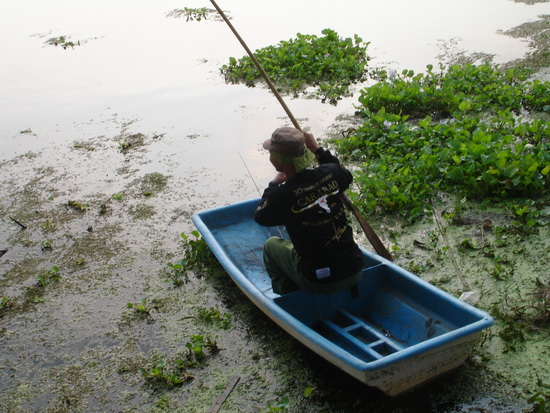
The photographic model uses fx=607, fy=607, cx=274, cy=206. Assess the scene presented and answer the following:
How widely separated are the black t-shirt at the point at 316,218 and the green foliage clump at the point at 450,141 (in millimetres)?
1804

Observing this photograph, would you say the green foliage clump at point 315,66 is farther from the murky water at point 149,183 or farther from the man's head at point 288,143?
the man's head at point 288,143

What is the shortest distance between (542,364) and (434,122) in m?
4.29

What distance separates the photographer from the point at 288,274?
3.92m

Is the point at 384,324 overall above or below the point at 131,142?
above

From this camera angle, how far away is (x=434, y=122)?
7.31m

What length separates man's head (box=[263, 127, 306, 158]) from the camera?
3486 mm

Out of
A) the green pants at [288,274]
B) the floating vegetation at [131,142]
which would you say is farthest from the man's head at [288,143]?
the floating vegetation at [131,142]

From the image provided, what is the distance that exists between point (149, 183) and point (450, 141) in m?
3.42

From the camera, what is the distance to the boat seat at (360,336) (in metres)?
3.57

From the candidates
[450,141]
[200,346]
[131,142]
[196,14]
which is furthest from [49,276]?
[196,14]

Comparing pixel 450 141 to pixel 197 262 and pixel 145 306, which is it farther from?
pixel 145 306

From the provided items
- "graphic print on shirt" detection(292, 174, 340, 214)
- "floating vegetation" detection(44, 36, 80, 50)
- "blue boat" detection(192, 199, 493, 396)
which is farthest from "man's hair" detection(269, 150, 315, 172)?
"floating vegetation" detection(44, 36, 80, 50)

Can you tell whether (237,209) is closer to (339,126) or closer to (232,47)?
(339,126)

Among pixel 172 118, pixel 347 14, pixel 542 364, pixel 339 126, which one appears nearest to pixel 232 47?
pixel 347 14
